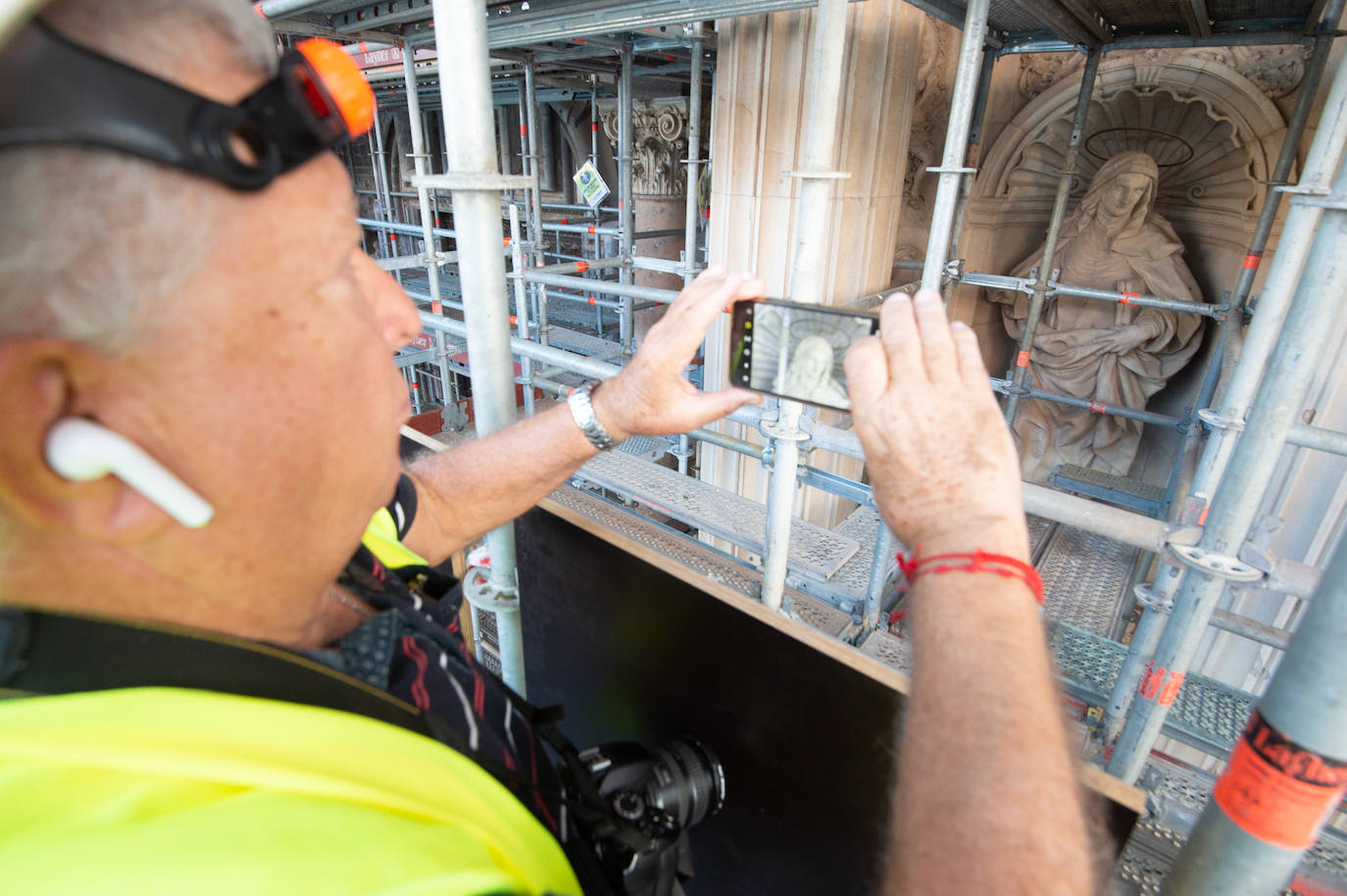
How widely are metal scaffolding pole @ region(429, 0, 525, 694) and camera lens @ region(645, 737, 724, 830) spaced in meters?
0.59

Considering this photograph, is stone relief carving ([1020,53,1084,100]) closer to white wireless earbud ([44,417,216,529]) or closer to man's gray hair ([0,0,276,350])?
man's gray hair ([0,0,276,350])

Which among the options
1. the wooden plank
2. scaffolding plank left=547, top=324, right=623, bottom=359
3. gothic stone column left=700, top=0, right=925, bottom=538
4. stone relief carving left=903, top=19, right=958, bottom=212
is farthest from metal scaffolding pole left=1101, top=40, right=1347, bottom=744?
scaffolding plank left=547, top=324, right=623, bottom=359

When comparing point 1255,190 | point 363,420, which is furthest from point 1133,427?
point 363,420

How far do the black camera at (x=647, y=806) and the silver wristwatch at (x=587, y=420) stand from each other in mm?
520

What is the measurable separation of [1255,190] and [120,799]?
222 inches

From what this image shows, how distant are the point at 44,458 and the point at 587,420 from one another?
29.7 inches

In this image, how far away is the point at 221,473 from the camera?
55 centimetres

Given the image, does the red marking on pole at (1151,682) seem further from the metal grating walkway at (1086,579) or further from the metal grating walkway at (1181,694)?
the metal grating walkway at (1086,579)

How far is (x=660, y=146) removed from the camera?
20.4 feet

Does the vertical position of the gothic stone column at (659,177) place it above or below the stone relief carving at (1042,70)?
below

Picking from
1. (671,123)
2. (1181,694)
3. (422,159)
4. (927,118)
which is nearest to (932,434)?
(1181,694)

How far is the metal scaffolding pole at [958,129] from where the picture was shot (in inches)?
90.6

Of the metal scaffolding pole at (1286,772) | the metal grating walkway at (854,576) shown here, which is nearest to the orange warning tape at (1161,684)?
the metal scaffolding pole at (1286,772)

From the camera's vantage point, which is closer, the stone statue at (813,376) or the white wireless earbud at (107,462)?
the white wireless earbud at (107,462)
